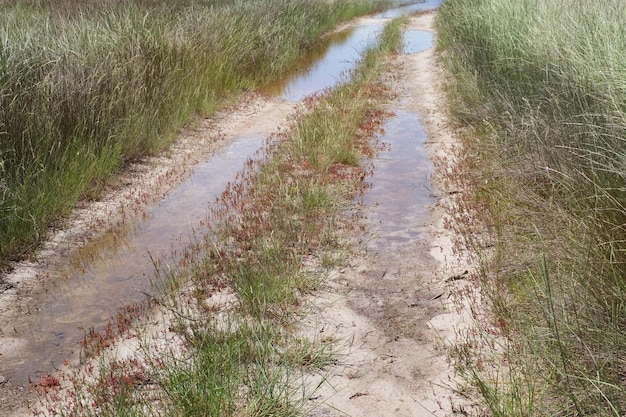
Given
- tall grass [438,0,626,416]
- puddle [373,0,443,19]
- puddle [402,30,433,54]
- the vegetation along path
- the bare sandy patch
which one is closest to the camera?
tall grass [438,0,626,416]

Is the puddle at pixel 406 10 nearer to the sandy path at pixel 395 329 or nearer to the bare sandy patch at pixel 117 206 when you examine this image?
the bare sandy patch at pixel 117 206

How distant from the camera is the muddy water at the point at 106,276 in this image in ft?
14.1

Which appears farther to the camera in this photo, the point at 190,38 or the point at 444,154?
the point at 190,38

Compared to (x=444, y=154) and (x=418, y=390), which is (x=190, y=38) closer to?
(x=444, y=154)

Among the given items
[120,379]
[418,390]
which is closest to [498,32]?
[418,390]

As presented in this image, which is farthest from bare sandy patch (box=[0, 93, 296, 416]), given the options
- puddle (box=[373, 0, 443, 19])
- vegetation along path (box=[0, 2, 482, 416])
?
puddle (box=[373, 0, 443, 19])

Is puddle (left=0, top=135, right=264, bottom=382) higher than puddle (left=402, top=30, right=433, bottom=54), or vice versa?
puddle (left=0, top=135, right=264, bottom=382)

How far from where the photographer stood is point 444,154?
827cm

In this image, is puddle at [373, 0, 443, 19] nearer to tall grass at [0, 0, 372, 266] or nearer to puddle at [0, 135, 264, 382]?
tall grass at [0, 0, 372, 266]

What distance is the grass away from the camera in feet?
11.2

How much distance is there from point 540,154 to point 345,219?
6.06 feet

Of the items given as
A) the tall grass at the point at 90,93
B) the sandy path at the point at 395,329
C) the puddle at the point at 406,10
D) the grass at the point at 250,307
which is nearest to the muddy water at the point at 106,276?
the grass at the point at 250,307

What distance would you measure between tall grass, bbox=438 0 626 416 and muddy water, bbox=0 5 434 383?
1.36m

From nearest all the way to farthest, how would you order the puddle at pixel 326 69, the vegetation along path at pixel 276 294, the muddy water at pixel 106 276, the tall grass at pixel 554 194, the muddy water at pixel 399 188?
1. the tall grass at pixel 554 194
2. the vegetation along path at pixel 276 294
3. the muddy water at pixel 106 276
4. the muddy water at pixel 399 188
5. the puddle at pixel 326 69
